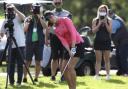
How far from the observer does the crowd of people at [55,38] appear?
7102 millimetres

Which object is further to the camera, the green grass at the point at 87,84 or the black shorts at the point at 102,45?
the black shorts at the point at 102,45

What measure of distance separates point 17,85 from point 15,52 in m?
0.73

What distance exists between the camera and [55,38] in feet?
30.4

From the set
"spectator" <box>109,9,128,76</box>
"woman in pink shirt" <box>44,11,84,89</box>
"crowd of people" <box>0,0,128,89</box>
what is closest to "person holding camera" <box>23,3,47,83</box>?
"crowd of people" <box>0,0,128,89</box>

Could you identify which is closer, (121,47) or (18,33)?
(18,33)

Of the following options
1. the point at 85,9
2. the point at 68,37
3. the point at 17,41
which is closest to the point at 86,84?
the point at 17,41

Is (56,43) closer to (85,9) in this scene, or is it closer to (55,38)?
(55,38)

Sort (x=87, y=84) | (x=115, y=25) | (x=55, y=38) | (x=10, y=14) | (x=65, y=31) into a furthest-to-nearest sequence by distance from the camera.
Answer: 1. (x=115, y=25)
2. (x=87, y=84)
3. (x=55, y=38)
4. (x=10, y=14)
5. (x=65, y=31)

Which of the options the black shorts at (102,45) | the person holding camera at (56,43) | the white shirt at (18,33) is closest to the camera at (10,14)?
the white shirt at (18,33)

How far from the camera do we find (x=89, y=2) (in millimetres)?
3258

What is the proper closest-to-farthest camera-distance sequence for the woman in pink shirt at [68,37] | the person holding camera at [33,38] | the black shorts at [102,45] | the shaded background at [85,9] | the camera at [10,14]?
the shaded background at [85,9] → the woman in pink shirt at [68,37] → the camera at [10,14] → the person holding camera at [33,38] → the black shorts at [102,45]

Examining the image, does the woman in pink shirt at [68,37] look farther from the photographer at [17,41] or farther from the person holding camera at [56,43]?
the photographer at [17,41]

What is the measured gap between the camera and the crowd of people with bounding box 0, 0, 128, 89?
7102 millimetres

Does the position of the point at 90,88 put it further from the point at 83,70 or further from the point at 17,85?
the point at 83,70
